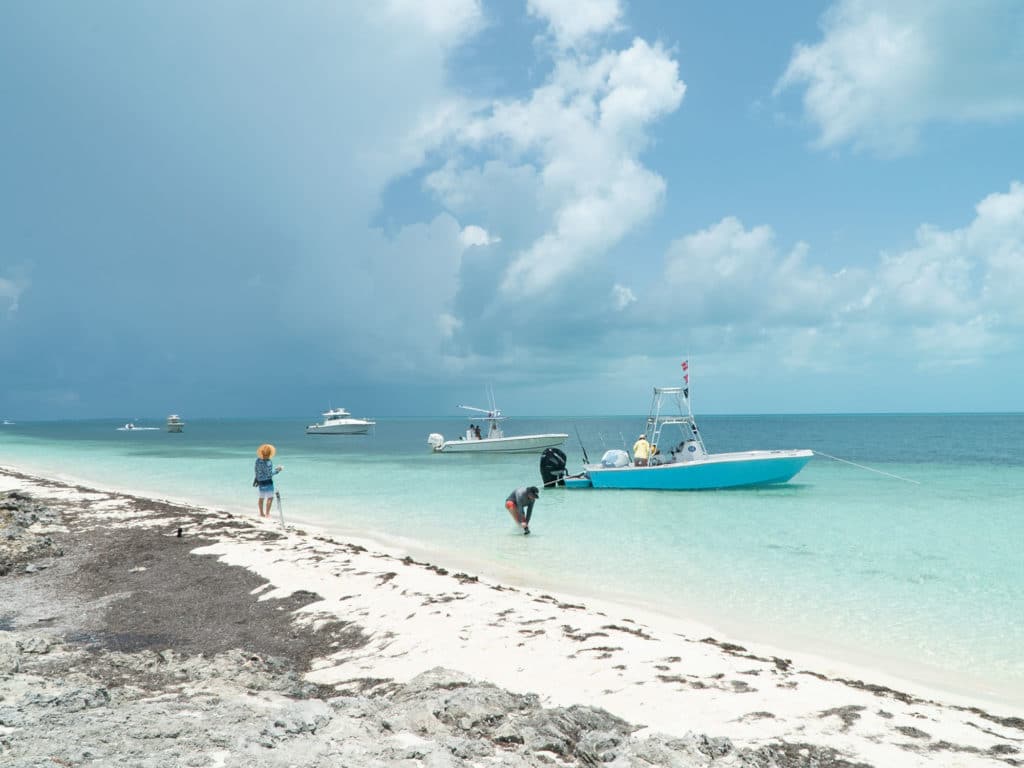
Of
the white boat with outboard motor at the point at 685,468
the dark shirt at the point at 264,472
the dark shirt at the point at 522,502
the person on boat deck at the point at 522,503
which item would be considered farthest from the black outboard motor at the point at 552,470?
the dark shirt at the point at 264,472

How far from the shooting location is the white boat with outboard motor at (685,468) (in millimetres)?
26109

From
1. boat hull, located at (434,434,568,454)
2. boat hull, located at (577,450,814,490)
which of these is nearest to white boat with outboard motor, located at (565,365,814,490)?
boat hull, located at (577,450,814,490)

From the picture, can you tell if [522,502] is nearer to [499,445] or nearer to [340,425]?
[499,445]

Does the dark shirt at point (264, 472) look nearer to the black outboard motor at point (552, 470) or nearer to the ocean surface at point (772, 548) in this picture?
the ocean surface at point (772, 548)

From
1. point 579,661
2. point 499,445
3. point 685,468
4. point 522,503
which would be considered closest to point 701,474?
point 685,468

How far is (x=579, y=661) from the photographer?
22.4 feet

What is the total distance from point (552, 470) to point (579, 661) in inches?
837

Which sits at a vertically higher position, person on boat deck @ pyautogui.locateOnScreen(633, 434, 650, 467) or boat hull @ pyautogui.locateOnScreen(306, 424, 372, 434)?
person on boat deck @ pyautogui.locateOnScreen(633, 434, 650, 467)

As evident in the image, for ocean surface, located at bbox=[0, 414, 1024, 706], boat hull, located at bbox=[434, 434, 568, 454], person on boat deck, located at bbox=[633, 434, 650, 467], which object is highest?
person on boat deck, located at bbox=[633, 434, 650, 467]

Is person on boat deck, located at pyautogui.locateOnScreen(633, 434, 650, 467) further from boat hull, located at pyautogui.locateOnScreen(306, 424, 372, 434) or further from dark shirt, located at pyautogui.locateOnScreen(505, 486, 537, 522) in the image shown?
boat hull, located at pyautogui.locateOnScreen(306, 424, 372, 434)

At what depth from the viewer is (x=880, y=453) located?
185ft

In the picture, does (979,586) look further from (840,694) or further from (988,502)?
(988,502)

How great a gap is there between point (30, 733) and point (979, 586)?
14613 millimetres

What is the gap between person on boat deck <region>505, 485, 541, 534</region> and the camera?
54.0ft
